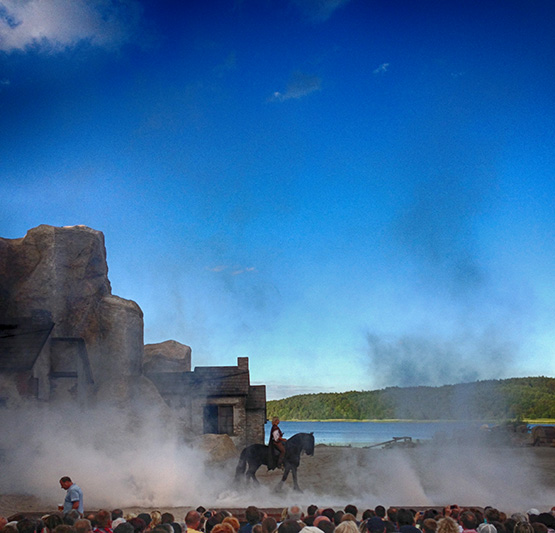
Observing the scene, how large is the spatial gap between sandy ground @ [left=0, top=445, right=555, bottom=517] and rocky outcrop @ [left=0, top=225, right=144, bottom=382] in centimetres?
932

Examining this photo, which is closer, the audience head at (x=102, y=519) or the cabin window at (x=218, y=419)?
the audience head at (x=102, y=519)

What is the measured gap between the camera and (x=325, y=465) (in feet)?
83.1

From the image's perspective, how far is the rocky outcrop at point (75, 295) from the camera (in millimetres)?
28094

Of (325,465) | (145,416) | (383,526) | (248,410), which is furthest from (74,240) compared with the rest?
(383,526)

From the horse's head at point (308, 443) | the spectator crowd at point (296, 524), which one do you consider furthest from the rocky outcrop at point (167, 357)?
the spectator crowd at point (296, 524)

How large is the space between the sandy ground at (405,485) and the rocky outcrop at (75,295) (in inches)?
367

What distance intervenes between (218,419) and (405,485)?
14.7 metres

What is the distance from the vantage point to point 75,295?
29656 millimetres

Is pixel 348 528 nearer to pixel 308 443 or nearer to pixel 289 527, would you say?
pixel 289 527

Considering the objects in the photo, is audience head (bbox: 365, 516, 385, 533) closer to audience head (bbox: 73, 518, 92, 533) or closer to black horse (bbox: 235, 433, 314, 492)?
audience head (bbox: 73, 518, 92, 533)

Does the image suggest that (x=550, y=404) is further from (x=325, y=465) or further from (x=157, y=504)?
(x=157, y=504)

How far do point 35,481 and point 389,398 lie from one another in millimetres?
22214

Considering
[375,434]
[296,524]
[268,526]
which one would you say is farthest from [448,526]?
[375,434]

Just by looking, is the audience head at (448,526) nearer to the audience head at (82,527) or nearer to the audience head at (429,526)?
the audience head at (429,526)
